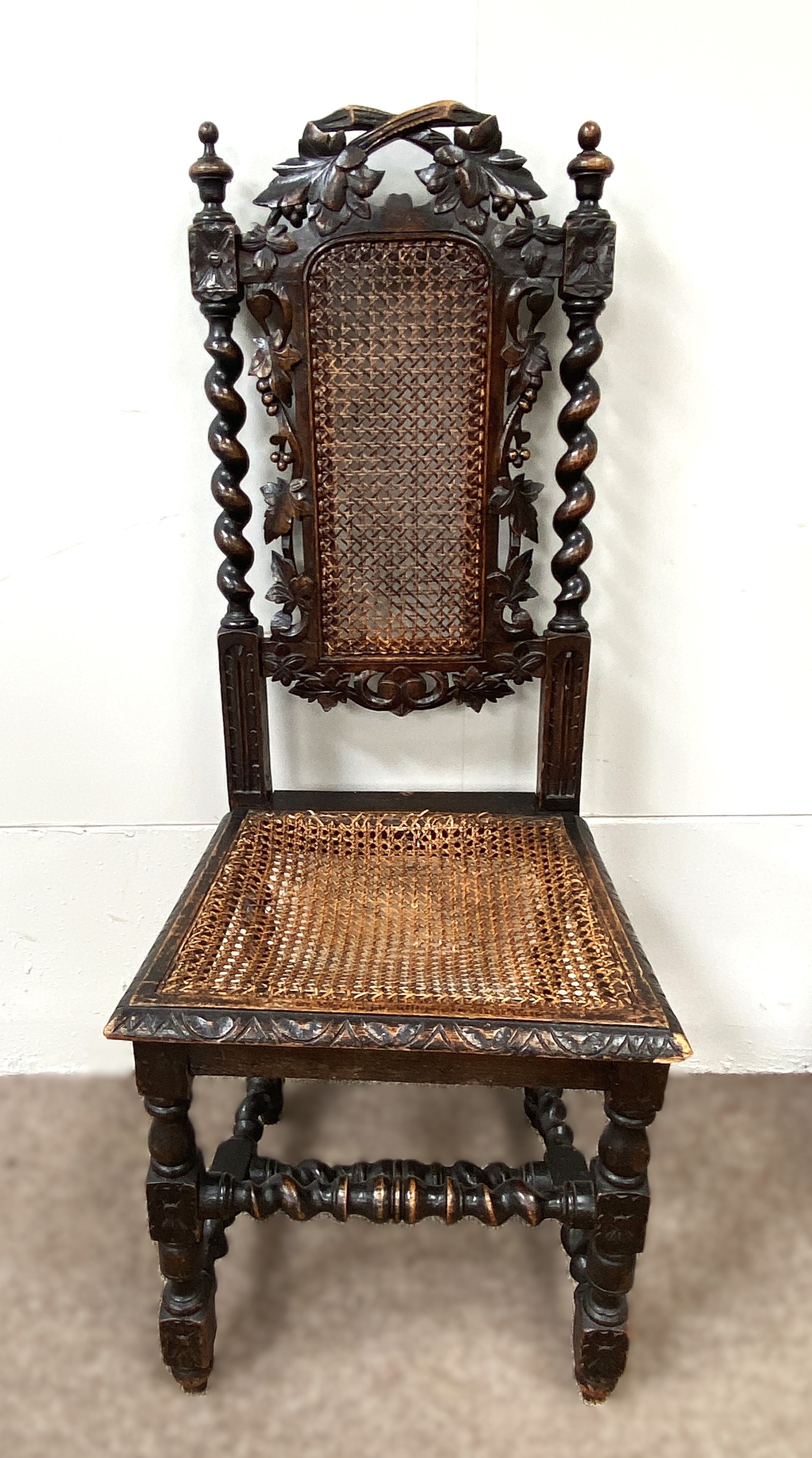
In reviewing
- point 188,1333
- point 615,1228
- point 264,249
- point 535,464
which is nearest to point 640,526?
point 535,464

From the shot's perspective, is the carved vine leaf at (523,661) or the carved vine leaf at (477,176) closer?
the carved vine leaf at (477,176)

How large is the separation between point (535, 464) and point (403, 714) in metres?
0.38

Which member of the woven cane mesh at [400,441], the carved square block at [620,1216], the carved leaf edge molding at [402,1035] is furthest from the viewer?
the woven cane mesh at [400,441]

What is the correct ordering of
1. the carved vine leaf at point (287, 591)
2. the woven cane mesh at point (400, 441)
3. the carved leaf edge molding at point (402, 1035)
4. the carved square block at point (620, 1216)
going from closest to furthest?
the carved leaf edge molding at point (402, 1035)
the carved square block at point (620, 1216)
the woven cane mesh at point (400, 441)
the carved vine leaf at point (287, 591)

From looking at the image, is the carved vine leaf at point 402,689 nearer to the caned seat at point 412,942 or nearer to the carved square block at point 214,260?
the caned seat at point 412,942

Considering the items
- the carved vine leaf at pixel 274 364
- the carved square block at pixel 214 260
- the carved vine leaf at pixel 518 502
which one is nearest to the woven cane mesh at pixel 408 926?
the carved vine leaf at pixel 518 502

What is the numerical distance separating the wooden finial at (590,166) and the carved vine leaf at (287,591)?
55 centimetres

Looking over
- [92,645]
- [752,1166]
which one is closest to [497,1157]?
[752,1166]

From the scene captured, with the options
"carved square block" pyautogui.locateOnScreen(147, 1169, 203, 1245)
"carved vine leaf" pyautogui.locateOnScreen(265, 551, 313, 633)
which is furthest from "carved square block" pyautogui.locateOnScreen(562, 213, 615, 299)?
"carved square block" pyautogui.locateOnScreen(147, 1169, 203, 1245)

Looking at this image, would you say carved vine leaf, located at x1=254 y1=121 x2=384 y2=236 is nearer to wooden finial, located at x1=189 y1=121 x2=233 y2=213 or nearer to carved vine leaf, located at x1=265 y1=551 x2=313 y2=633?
wooden finial, located at x1=189 y1=121 x2=233 y2=213

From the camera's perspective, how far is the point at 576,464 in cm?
117

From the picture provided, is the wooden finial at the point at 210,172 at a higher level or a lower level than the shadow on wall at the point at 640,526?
higher

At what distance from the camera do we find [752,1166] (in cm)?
143

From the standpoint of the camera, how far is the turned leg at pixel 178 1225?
1.00 m
